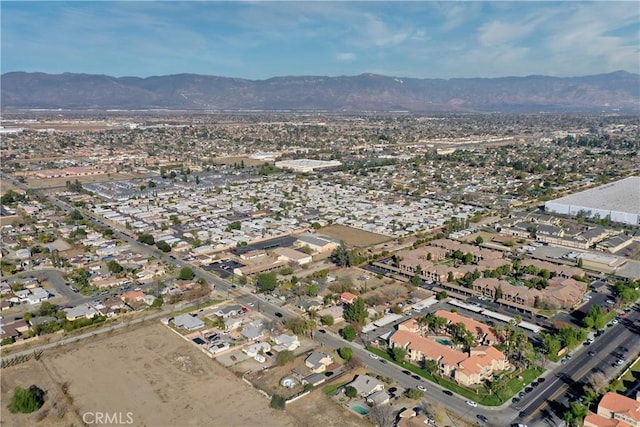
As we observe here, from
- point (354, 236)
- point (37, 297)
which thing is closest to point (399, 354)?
point (354, 236)

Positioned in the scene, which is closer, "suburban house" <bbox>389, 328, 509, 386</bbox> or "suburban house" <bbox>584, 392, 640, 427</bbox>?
"suburban house" <bbox>584, 392, 640, 427</bbox>

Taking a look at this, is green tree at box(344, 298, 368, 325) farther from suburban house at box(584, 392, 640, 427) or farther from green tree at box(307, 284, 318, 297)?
suburban house at box(584, 392, 640, 427)

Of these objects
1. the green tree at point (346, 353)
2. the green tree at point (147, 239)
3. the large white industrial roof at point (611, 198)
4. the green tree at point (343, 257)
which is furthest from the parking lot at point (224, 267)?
the large white industrial roof at point (611, 198)

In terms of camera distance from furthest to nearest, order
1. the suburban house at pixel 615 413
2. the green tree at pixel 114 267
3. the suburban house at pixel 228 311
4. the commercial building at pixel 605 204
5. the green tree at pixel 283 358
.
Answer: the commercial building at pixel 605 204 → the green tree at pixel 114 267 → the suburban house at pixel 228 311 → the green tree at pixel 283 358 → the suburban house at pixel 615 413

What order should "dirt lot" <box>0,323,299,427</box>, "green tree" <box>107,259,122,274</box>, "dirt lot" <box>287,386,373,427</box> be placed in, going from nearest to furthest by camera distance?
1. "dirt lot" <box>287,386,373,427</box>
2. "dirt lot" <box>0,323,299,427</box>
3. "green tree" <box>107,259,122,274</box>

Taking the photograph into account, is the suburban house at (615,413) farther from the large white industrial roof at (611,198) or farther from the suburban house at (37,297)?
the large white industrial roof at (611,198)

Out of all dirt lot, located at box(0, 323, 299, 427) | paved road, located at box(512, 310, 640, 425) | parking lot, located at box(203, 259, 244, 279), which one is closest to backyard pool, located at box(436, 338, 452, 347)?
paved road, located at box(512, 310, 640, 425)
